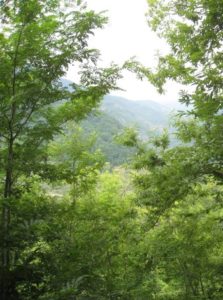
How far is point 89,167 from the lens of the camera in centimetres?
871

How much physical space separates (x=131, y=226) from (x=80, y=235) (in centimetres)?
215

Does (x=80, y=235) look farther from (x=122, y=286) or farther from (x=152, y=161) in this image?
(x=152, y=161)

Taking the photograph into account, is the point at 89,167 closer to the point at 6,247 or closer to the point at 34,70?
the point at 34,70

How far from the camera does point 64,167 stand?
5949 mm

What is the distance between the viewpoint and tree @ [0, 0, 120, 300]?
4.89 metres

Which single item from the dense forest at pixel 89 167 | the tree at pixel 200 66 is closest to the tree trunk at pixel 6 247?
the dense forest at pixel 89 167

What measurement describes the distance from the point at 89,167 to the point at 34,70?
3.94 metres

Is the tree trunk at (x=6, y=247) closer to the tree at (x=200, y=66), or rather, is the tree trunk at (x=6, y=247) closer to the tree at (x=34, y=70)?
the tree at (x=34, y=70)

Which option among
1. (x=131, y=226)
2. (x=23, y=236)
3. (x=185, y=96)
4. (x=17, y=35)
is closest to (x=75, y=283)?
→ (x=23, y=236)

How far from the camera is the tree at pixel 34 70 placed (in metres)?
4.89

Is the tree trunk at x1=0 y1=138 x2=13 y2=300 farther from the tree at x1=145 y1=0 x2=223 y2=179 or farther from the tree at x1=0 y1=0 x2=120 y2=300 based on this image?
the tree at x1=145 y1=0 x2=223 y2=179

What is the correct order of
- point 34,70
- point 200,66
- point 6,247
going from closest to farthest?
point 6,247 < point 34,70 < point 200,66

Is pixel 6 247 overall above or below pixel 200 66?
below

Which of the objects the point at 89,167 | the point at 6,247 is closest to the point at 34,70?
the point at 6,247
